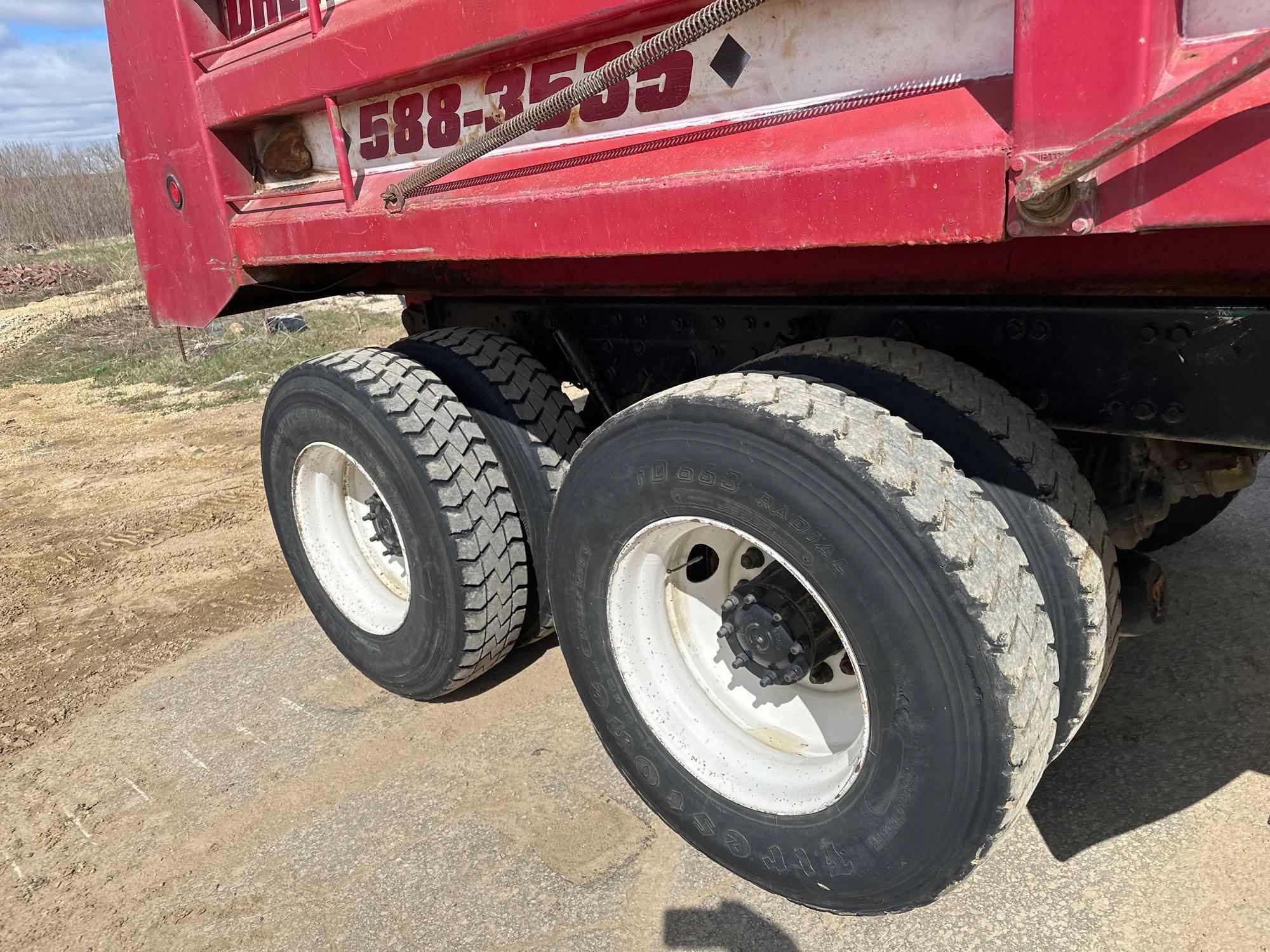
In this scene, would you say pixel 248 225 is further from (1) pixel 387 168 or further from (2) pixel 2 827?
(2) pixel 2 827

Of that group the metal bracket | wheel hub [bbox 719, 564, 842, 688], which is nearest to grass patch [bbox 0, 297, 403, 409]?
wheel hub [bbox 719, 564, 842, 688]

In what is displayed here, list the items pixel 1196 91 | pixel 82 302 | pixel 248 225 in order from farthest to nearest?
pixel 82 302
pixel 248 225
pixel 1196 91

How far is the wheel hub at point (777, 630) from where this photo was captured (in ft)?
6.40

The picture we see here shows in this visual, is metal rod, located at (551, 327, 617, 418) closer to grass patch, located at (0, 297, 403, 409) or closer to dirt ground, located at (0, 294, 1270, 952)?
dirt ground, located at (0, 294, 1270, 952)

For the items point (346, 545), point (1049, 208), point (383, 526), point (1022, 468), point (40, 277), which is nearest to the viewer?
point (1049, 208)

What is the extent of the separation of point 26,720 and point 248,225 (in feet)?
6.40

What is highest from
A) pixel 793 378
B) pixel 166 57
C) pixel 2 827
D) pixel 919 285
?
pixel 166 57

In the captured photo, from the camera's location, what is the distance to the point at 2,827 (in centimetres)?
262

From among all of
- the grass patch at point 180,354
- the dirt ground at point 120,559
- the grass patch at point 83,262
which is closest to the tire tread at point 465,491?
the dirt ground at point 120,559

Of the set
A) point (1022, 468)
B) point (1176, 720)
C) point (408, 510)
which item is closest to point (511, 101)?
point (408, 510)

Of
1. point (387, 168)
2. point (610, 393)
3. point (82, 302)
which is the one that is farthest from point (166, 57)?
point (82, 302)

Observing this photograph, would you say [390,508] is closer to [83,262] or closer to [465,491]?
[465,491]

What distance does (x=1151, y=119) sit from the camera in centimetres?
99

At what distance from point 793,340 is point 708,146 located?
612 millimetres
